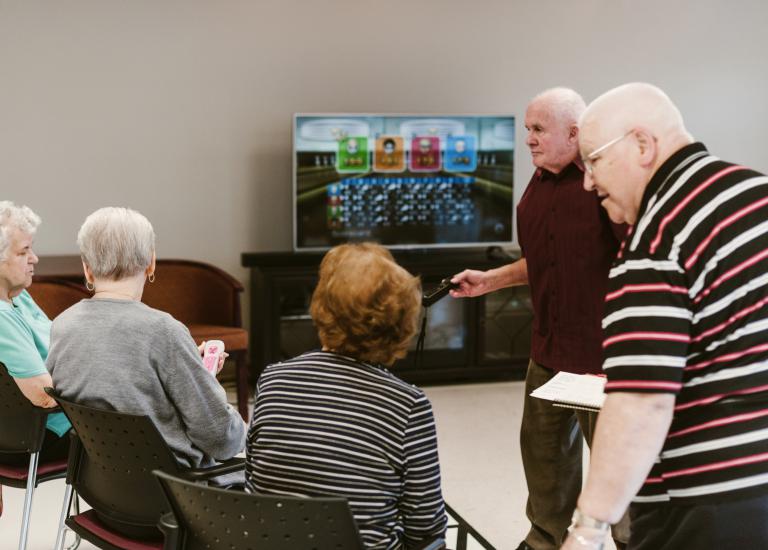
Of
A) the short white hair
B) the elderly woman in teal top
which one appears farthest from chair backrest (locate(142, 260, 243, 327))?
the short white hair

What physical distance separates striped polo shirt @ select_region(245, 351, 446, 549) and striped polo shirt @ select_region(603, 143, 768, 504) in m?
0.41

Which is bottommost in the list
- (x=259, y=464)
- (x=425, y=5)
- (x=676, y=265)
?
(x=259, y=464)

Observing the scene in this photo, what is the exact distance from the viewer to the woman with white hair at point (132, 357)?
2150mm

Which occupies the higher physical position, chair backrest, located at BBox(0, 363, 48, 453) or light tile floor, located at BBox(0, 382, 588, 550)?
chair backrest, located at BBox(0, 363, 48, 453)

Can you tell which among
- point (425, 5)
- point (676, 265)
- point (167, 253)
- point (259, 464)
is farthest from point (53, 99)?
point (676, 265)

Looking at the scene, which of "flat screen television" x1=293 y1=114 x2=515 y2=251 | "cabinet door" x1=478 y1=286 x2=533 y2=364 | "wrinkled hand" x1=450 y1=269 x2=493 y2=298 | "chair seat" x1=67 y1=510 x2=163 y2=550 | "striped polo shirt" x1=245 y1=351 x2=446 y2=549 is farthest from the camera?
"cabinet door" x1=478 y1=286 x2=533 y2=364

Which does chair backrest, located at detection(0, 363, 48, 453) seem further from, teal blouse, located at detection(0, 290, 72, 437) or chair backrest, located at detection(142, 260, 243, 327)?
A: chair backrest, located at detection(142, 260, 243, 327)

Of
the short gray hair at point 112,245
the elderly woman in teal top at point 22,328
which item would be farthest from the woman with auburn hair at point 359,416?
the elderly woman in teal top at point 22,328

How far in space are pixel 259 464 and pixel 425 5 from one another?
4.27 meters

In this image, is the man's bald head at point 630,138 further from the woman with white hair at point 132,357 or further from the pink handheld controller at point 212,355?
the pink handheld controller at point 212,355

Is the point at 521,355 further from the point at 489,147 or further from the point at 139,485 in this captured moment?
the point at 139,485

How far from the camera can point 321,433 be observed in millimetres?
1664

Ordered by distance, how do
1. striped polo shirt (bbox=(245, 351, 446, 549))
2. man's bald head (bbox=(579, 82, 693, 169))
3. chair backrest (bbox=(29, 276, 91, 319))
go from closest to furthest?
man's bald head (bbox=(579, 82, 693, 169)), striped polo shirt (bbox=(245, 351, 446, 549)), chair backrest (bbox=(29, 276, 91, 319))

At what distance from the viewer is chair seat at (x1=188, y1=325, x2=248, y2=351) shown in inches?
174
